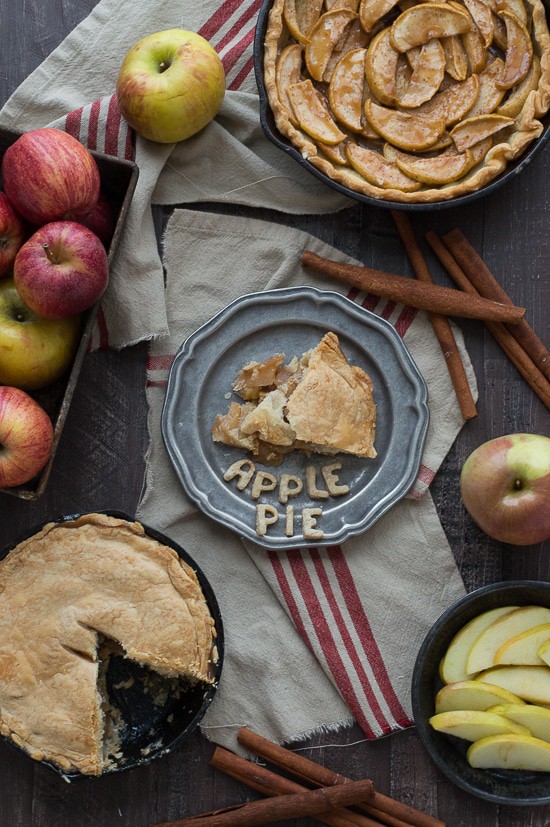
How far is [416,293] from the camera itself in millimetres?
2816

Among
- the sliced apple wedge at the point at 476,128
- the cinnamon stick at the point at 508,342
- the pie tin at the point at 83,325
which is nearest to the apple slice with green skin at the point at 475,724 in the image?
the cinnamon stick at the point at 508,342

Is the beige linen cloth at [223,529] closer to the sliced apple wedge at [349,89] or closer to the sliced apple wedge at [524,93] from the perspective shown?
the sliced apple wedge at [349,89]

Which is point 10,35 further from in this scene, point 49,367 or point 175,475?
point 175,475

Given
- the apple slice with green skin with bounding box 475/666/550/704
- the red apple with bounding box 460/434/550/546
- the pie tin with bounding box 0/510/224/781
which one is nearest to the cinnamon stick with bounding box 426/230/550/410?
the red apple with bounding box 460/434/550/546

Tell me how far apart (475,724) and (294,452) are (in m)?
0.95

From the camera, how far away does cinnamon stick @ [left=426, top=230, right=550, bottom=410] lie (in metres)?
2.84

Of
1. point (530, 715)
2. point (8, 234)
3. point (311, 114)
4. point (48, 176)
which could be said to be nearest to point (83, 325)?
point (8, 234)

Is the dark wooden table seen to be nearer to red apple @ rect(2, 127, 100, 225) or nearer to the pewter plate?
the pewter plate

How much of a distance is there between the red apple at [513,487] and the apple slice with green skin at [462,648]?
252 mm

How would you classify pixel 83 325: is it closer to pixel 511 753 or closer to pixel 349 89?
pixel 349 89

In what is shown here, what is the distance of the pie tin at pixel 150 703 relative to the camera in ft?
8.67

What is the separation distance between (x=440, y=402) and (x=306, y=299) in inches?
20.6

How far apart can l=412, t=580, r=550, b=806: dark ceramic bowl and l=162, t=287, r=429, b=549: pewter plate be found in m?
0.37

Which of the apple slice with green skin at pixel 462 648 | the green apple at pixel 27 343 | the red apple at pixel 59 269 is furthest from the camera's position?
the apple slice with green skin at pixel 462 648
